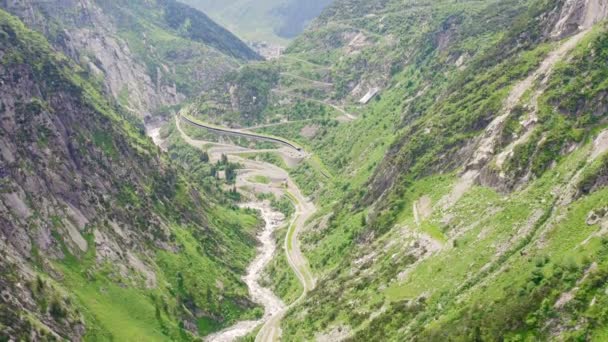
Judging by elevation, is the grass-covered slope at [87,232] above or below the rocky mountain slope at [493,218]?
above

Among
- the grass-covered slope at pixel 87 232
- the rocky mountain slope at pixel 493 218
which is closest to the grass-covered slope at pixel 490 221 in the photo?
the rocky mountain slope at pixel 493 218

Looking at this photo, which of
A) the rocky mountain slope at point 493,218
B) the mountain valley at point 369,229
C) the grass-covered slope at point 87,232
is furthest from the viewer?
the grass-covered slope at point 87,232

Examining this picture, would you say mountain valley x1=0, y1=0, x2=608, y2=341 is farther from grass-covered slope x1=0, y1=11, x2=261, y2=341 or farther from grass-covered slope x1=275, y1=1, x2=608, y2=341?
grass-covered slope x1=0, y1=11, x2=261, y2=341

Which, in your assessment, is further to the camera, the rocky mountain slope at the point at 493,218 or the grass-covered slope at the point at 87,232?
the grass-covered slope at the point at 87,232

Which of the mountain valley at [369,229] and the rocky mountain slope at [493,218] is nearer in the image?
the rocky mountain slope at [493,218]

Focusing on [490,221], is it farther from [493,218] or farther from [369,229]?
[369,229]

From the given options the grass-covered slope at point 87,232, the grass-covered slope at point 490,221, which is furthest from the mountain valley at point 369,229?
the grass-covered slope at point 87,232

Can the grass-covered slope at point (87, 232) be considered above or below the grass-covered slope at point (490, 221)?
above

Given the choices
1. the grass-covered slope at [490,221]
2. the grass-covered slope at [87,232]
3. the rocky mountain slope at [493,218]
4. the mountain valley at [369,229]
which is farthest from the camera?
the grass-covered slope at [87,232]

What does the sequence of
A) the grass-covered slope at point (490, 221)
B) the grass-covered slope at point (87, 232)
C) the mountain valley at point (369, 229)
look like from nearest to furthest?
the grass-covered slope at point (490, 221) < the mountain valley at point (369, 229) < the grass-covered slope at point (87, 232)

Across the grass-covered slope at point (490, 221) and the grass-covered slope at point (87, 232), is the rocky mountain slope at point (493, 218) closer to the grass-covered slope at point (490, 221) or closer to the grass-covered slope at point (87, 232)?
the grass-covered slope at point (490, 221)

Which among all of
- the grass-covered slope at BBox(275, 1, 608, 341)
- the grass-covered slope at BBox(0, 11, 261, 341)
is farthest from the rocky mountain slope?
the grass-covered slope at BBox(0, 11, 261, 341)
